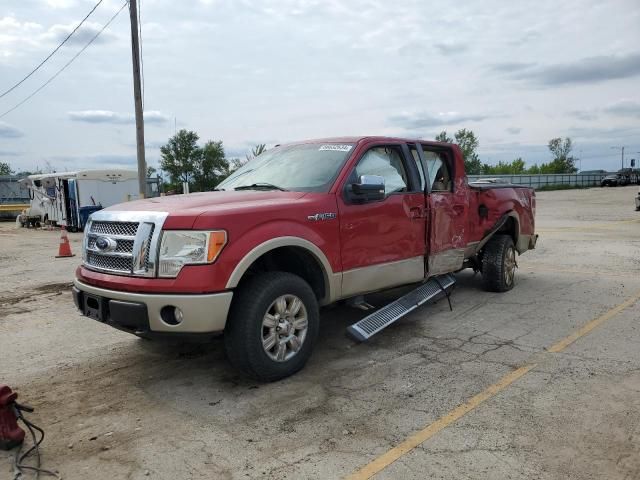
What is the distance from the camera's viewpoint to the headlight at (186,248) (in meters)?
3.73

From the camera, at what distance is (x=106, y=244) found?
162 inches

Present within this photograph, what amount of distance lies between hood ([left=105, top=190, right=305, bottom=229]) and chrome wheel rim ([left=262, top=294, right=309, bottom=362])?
2.60ft

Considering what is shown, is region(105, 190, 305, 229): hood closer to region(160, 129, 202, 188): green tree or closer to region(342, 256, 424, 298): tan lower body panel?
region(342, 256, 424, 298): tan lower body panel

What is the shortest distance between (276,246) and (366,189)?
1021mm

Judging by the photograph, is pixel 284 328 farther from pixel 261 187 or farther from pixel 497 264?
pixel 497 264

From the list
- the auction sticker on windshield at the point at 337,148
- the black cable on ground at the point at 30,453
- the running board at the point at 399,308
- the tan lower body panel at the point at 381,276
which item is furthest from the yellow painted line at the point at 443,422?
the auction sticker on windshield at the point at 337,148

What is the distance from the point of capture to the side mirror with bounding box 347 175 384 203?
454 cm

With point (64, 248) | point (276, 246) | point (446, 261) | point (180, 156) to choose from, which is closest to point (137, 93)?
point (64, 248)

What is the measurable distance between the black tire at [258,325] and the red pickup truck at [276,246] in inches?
0.4

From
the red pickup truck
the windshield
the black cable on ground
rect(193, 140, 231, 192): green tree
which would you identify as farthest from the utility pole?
rect(193, 140, 231, 192): green tree

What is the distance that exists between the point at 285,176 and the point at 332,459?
2.76 m

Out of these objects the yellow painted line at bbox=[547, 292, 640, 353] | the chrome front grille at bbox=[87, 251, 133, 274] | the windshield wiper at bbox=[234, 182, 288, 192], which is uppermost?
the windshield wiper at bbox=[234, 182, 288, 192]

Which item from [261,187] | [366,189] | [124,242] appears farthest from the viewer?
[261,187]

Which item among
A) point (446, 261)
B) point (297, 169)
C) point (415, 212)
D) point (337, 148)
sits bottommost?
point (446, 261)
